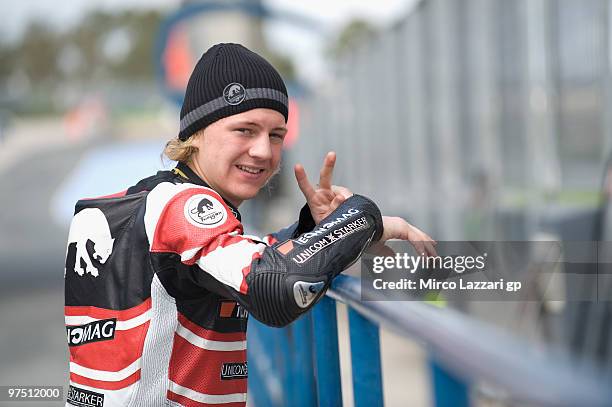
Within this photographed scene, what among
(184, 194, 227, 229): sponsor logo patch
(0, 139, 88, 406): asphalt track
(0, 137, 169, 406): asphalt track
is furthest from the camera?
(0, 137, 169, 406): asphalt track

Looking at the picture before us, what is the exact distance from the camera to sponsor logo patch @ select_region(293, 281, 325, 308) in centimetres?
177

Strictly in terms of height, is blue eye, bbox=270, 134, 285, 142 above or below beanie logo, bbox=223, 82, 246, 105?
below

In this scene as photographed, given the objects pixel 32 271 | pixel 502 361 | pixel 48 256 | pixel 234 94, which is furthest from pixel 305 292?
pixel 48 256

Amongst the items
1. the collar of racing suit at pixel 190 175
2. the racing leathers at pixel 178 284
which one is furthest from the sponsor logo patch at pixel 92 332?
the collar of racing suit at pixel 190 175

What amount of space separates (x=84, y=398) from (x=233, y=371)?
321mm

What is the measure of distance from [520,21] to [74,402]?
493 cm

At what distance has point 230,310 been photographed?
209cm

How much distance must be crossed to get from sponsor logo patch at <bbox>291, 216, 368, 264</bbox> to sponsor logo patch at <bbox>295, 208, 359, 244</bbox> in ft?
0.05

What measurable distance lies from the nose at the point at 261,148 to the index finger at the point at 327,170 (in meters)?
0.12

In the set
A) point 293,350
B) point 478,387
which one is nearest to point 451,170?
point 293,350

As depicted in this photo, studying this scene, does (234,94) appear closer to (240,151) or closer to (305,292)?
(240,151)

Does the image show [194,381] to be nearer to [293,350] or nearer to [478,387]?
[478,387]

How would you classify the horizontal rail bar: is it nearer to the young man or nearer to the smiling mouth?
the young man

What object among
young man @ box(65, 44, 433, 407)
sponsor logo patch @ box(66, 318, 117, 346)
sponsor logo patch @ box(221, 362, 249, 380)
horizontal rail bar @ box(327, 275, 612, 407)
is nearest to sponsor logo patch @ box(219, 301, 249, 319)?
young man @ box(65, 44, 433, 407)
